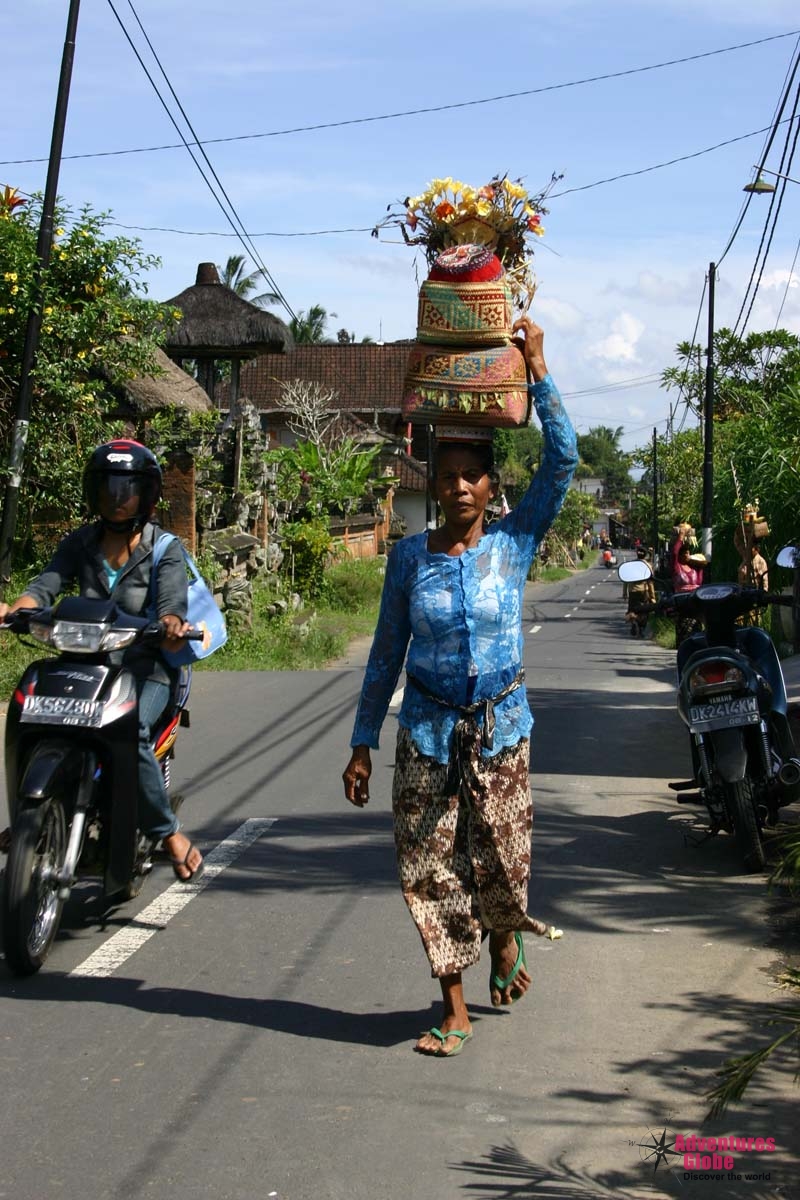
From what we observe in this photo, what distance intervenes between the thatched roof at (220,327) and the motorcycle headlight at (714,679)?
2016 centimetres

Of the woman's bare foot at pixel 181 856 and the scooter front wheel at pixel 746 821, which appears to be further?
the scooter front wheel at pixel 746 821

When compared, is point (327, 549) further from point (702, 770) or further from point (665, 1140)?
point (665, 1140)

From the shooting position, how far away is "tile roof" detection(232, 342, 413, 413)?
51344 mm

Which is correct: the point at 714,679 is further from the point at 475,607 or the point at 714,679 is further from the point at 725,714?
the point at 475,607

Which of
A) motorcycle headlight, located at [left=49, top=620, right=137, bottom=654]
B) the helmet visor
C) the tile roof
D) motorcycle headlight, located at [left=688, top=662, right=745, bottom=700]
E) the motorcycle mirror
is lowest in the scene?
motorcycle headlight, located at [left=688, top=662, right=745, bottom=700]

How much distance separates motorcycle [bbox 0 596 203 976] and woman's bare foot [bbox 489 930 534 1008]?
1516mm

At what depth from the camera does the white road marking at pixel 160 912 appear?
5.39 meters

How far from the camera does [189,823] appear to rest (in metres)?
8.02

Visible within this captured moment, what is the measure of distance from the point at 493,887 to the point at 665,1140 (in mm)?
975

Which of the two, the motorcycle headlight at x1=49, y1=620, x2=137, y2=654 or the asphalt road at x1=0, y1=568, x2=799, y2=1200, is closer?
the asphalt road at x1=0, y1=568, x2=799, y2=1200

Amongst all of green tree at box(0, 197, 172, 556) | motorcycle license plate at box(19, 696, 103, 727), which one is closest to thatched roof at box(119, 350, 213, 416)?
green tree at box(0, 197, 172, 556)

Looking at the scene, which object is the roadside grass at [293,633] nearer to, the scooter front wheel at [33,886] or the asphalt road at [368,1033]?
the asphalt road at [368,1033]

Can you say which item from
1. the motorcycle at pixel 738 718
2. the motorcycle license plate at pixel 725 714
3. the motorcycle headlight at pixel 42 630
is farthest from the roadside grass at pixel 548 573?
the motorcycle headlight at pixel 42 630

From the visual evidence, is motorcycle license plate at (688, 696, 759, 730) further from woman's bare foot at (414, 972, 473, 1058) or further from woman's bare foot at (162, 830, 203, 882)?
woman's bare foot at (414, 972, 473, 1058)
